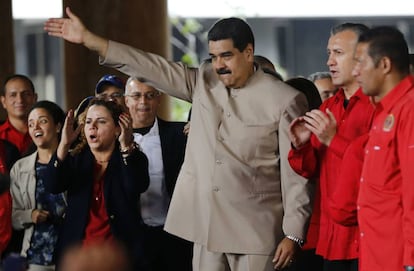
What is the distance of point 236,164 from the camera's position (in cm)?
647

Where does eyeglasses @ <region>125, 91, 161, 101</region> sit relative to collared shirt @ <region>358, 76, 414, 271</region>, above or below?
above

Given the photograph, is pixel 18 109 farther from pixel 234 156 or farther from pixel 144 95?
pixel 234 156

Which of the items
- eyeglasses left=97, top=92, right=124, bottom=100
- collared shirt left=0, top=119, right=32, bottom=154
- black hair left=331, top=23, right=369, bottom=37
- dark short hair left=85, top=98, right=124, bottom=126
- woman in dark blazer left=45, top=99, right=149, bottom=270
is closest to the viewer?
black hair left=331, top=23, right=369, bottom=37

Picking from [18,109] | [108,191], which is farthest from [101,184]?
[18,109]

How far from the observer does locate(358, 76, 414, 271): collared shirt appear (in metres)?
5.34

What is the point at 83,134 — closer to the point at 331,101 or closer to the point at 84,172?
the point at 84,172

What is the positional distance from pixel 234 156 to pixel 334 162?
57 centimetres

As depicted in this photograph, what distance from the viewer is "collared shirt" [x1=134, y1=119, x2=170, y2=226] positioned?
762 centimetres

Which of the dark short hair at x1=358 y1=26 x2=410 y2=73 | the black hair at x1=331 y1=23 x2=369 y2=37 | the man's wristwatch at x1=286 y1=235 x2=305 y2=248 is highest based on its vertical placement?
the black hair at x1=331 y1=23 x2=369 y2=37

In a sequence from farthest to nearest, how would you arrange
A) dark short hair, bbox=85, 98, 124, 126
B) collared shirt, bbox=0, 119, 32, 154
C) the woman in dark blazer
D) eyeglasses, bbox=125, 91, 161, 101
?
collared shirt, bbox=0, 119, 32, 154 < eyeglasses, bbox=125, 91, 161, 101 < dark short hair, bbox=85, 98, 124, 126 < the woman in dark blazer

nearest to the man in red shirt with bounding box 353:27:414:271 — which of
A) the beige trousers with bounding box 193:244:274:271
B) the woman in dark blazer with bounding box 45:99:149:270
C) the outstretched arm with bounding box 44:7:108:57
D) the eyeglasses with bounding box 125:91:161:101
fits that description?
the beige trousers with bounding box 193:244:274:271

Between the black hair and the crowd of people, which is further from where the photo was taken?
the black hair

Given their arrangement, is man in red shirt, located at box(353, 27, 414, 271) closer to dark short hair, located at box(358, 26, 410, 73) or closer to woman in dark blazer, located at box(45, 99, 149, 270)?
dark short hair, located at box(358, 26, 410, 73)

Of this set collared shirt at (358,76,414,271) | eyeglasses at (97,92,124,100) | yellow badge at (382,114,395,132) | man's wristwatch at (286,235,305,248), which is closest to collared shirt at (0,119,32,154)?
eyeglasses at (97,92,124,100)
